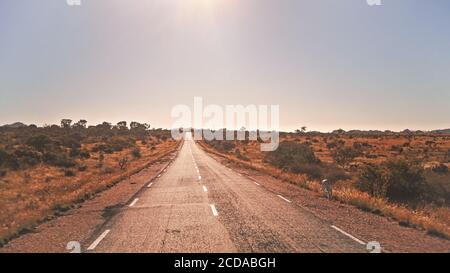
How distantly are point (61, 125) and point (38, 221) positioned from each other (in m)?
147

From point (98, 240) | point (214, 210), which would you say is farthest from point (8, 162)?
point (98, 240)

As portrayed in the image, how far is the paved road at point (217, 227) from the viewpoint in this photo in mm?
8375

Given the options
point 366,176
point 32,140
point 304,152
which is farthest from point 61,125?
point 366,176

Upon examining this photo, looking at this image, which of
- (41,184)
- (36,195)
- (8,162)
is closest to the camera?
(36,195)

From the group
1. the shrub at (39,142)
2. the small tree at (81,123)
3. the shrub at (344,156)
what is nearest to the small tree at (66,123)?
the small tree at (81,123)

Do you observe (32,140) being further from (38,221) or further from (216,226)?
(216,226)

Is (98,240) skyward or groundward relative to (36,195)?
skyward

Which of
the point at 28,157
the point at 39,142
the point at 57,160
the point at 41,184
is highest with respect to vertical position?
the point at 39,142

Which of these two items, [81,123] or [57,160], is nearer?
[57,160]

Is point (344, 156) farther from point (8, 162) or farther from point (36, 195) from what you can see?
point (8, 162)

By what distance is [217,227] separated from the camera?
10438mm
